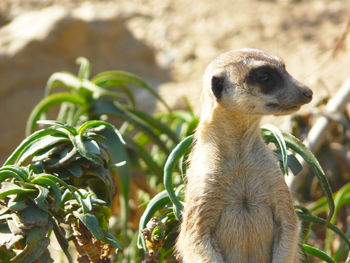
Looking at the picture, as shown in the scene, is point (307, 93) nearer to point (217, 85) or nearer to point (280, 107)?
point (280, 107)

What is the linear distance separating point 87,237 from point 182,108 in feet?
11.1

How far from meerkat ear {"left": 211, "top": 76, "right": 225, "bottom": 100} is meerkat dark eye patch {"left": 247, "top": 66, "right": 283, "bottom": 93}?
127mm

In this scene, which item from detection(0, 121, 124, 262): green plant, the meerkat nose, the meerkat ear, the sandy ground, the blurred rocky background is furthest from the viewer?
the blurred rocky background

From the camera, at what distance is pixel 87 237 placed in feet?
8.06

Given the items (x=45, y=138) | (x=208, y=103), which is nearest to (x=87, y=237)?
(x=45, y=138)

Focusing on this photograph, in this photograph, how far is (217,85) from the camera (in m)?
2.66

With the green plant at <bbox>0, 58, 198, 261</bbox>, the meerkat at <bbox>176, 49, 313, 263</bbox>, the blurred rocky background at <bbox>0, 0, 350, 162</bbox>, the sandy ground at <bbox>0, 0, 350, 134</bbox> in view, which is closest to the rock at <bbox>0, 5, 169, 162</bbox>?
the blurred rocky background at <bbox>0, 0, 350, 162</bbox>

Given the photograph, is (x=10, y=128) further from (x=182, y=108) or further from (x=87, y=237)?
(x=87, y=237)

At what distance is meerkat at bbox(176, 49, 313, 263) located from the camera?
2.55m

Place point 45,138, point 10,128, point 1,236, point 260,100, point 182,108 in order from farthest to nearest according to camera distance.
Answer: point 10,128, point 182,108, point 45,138, point 260,100, point 1,236

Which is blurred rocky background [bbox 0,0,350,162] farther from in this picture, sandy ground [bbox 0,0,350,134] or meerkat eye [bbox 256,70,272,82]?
meerkat eye [bbox 256,70,272,82]

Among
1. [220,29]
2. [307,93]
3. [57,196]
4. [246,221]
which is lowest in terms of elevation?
[220,29]

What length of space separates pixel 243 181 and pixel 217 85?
0.38 m

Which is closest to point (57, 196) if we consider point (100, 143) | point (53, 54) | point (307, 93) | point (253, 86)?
point (100, 143)
